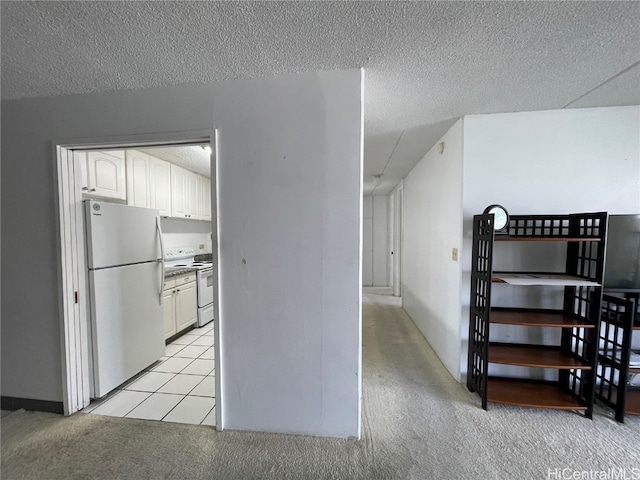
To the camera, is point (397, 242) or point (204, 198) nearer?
point (204, 198)

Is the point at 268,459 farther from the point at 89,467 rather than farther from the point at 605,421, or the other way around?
the point at 605,421

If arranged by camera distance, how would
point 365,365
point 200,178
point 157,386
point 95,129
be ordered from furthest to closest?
1. point 200,178
2. point 365,365
3. point 157,386
4. point 95,129

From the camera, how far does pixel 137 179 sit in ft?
→ 9.62

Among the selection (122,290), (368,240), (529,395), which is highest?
(368,240)

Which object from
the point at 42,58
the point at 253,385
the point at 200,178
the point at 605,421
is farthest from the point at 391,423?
the point at 200,178

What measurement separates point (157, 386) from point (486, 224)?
10.2ft

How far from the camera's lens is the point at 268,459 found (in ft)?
4.87

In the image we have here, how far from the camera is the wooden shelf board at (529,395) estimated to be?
1.82 m

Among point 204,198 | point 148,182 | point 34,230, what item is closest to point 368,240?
point 204,198

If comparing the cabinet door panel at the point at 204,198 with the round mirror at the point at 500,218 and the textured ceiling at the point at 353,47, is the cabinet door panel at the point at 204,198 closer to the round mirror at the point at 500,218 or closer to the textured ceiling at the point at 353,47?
the textured ceiling at the point at 353,47

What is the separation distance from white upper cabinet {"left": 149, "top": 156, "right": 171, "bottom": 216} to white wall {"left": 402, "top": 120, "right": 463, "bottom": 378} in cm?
344

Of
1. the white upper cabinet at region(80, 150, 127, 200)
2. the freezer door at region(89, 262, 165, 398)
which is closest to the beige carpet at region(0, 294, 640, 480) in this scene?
the freezer door at region(89, 262, 165, 398)

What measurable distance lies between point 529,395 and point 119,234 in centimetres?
362

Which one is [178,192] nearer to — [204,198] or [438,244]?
[204,198]
